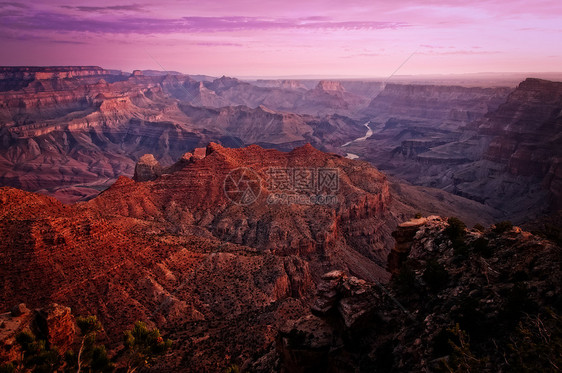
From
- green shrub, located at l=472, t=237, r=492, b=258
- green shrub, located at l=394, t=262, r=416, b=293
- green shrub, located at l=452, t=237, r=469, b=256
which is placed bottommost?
green shrub, located at l=394, t=262, r=416, b=293

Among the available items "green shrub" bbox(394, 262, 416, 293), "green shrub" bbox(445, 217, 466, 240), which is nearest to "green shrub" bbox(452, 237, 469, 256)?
"green shrub" bbox(445, 217, 466, 240)

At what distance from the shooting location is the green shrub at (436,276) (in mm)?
22562

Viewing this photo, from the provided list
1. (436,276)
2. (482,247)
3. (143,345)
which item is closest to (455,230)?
(482,247)

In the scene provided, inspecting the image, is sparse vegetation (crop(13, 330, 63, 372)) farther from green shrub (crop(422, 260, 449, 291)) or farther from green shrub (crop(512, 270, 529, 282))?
green shrub (crop(512, 270, 529, 282))

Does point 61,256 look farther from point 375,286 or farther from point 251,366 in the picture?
point 375,286

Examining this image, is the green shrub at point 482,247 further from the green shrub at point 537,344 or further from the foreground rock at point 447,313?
the green shrub at point 537,344

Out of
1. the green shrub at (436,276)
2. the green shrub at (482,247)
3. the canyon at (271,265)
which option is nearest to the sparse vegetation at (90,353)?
the canyon at (271,265)

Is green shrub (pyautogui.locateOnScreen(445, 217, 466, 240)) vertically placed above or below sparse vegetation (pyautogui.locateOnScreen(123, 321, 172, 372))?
above

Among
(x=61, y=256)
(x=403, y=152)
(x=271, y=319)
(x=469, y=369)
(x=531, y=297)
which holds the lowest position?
(x=403, y=152)

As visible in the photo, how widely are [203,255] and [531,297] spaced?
37308mm

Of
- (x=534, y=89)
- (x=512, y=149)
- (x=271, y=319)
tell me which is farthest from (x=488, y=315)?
(x=534, y=89)

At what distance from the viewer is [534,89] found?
147 m

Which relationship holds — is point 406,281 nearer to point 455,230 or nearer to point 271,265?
point 455,230

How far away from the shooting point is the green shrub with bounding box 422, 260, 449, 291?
22.6m
